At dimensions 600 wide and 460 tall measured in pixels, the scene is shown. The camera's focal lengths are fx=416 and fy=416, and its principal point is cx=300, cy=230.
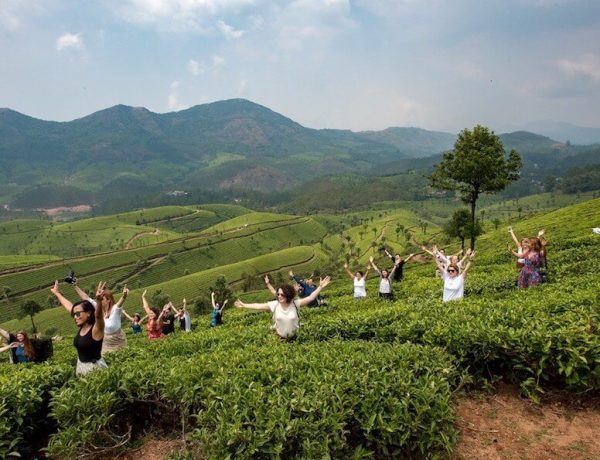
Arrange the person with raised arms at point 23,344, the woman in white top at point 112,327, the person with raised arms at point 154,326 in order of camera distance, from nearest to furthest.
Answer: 1. the woman in white top at point 112,327
2. the person with raised arms at point 23,344
3. the person with raised arms at point 154,326

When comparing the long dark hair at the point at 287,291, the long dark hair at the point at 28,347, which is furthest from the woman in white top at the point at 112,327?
the long dark hair at the point at 287,291

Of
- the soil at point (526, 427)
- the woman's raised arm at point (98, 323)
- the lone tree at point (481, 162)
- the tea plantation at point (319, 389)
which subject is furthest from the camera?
the lone tree at point (481, 162)

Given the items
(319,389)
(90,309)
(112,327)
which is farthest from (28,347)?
(319,389)

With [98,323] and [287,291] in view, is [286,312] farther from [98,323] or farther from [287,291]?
[98,323]

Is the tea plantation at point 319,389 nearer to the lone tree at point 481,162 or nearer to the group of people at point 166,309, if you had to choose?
the group of people at point 166,309

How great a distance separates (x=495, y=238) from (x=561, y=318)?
53.8 m

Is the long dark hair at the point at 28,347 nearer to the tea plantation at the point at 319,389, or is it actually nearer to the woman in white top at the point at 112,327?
the woman in white top at the point at 112,327

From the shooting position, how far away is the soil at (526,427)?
630cm

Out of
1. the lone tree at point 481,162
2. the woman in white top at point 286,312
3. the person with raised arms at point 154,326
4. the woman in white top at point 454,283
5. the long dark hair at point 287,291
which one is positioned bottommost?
the person with raised arms at point 154,326

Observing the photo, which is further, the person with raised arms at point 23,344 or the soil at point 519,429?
the person with raised arms at point 23,344

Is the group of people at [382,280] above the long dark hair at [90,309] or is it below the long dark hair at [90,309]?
below

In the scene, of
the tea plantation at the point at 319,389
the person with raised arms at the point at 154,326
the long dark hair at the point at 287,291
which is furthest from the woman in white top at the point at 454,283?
the person with raised arms at the point at 154,326

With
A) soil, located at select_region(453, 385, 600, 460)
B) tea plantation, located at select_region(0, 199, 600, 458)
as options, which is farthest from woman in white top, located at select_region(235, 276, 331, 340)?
soil, located at select_region(453, 385, 600, 460)

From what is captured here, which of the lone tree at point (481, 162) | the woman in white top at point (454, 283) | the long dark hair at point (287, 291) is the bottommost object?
the woman in white top at point (454, 283)
